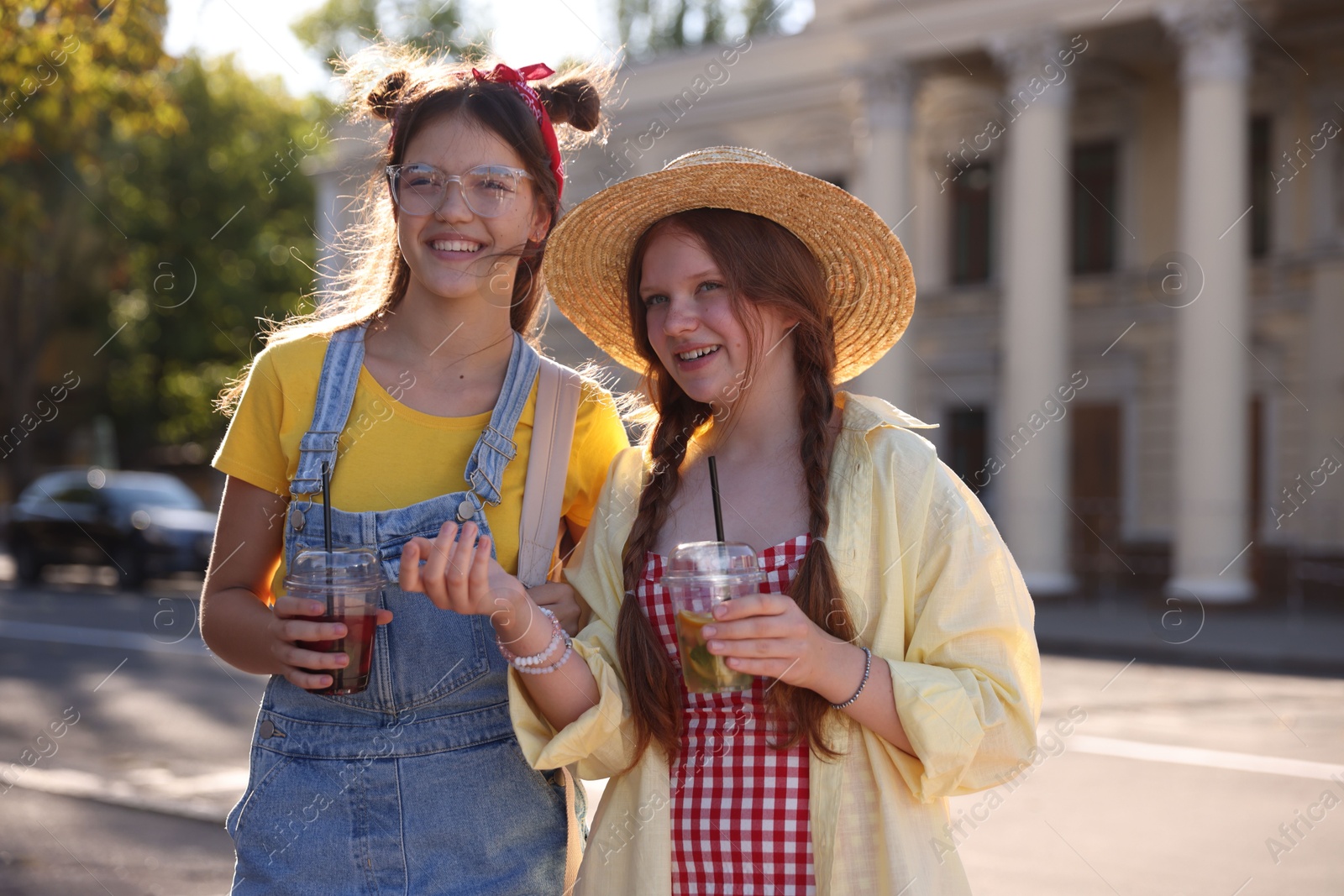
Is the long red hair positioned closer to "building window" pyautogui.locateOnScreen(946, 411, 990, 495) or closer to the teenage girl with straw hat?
the teenage girl with straw hat

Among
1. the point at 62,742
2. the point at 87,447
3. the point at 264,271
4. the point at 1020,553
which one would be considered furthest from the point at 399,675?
the point at 87,447

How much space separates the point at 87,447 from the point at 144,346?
5353 mm

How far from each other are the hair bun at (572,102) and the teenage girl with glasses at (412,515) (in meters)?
0.14

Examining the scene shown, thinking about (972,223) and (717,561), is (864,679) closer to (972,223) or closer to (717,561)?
(717,561)

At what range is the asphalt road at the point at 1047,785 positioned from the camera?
552 centimetres

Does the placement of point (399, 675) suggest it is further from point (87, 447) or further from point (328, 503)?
point (87, 447)

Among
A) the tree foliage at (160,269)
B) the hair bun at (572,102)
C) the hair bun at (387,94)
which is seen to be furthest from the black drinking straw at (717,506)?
the tree foliage at (160,269)

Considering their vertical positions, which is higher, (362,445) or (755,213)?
(755,213)

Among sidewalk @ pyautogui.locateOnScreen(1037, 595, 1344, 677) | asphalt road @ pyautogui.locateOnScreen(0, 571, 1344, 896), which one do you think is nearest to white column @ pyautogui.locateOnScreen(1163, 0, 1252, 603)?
sidewalk @ pyautogui.locateOnScreen(1037, 595, 1344, 677)

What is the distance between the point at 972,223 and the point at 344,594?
1957cm

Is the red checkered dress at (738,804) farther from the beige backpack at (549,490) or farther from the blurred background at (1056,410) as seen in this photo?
the blurred background at (1056,410)

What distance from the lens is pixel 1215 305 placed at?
15523mm

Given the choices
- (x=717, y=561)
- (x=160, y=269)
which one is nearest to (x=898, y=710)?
(x=717, y=561)

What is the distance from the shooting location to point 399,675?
238 centimetres
